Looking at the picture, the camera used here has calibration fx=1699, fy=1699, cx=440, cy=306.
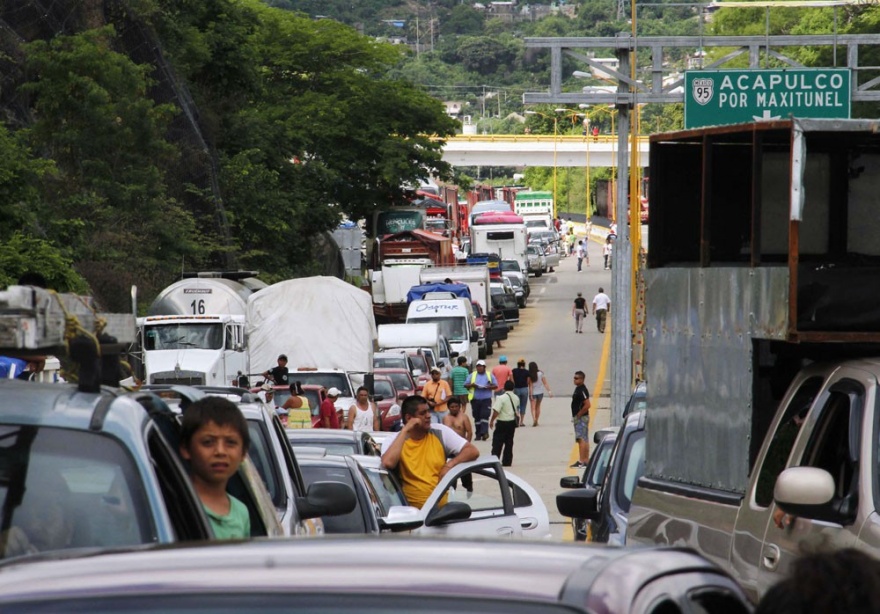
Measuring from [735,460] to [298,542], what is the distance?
4400 millimetres

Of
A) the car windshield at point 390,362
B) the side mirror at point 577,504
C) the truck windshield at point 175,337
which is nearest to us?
the side mirror at point 577,504

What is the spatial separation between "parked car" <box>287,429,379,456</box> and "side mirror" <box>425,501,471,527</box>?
8.32 feet

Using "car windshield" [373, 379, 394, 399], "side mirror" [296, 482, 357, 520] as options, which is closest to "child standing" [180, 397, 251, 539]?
"side mirror" [296, 482, 357, 520]

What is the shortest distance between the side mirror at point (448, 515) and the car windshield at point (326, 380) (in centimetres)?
1868

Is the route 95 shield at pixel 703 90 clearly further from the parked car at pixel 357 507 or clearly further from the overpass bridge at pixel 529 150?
the overpass bridge at pixel 529 150

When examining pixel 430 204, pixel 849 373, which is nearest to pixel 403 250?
pixel 430 204

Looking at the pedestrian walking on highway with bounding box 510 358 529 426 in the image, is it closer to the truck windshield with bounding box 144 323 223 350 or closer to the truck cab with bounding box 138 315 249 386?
the truck cab with bounding box 138 315 249 386

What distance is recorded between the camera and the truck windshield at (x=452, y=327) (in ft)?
158

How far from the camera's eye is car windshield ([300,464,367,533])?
35.2 feet

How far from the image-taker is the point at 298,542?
3.37 m

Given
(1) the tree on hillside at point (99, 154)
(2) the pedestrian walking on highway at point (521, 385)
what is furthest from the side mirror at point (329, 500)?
(1) the tree on hillside at point (99, 154)

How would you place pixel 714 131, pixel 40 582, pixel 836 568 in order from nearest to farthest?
pixel 836 568, pixel 40 582, pixel 714 131

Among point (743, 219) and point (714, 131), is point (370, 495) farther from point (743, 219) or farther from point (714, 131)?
point (714, 131)

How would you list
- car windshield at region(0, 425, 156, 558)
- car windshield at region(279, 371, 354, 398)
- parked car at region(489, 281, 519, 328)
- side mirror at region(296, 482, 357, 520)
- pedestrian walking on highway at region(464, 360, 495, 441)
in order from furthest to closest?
parked car at region(489, 281, 519, 328), pedestrian walking on highway at region(464, 360, 495, 441), car windshield at region(279, 371, 354, 398), side mirror at region(296, 482, 357, 520), car windshield at region(0, 425, 156, 558)
